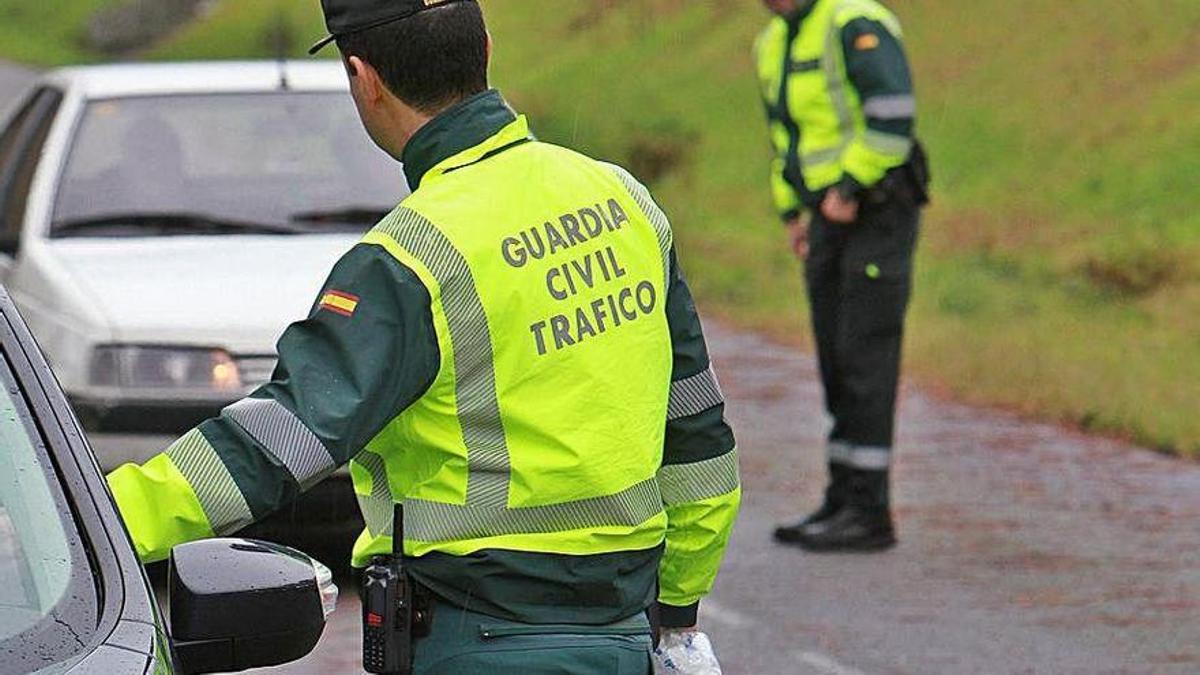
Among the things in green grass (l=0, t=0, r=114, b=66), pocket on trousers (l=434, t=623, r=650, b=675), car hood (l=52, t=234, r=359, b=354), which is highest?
pocket on trousers (l=434, t=623, r=650, b=675)

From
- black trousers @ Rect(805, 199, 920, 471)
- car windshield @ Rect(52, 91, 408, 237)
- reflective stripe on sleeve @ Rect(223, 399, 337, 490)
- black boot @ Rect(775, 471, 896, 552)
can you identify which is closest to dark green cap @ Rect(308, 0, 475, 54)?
reflective stripe on sleeve @ Rect(223, 399, 337, 490)

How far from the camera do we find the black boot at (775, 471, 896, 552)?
9.50 meters

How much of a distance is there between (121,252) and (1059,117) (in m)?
16.7

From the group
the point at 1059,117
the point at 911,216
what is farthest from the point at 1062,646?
the point at 1059,117

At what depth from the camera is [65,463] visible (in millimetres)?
3777

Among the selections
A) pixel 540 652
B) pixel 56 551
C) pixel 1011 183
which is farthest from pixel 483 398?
pixel 1011 183

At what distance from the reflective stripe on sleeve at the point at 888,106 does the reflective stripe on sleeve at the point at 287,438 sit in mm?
5815

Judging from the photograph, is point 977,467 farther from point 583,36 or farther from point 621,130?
point 583,36

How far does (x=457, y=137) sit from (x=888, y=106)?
18.2 feet

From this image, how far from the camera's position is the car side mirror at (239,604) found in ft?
11.8

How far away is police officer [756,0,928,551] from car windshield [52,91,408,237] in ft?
4.72

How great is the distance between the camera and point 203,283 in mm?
8695

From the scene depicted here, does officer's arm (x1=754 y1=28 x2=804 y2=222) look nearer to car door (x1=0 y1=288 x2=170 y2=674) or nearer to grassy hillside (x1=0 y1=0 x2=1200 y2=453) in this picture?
grassy hillside (x1=0 y1=0 x2=1200 y2=453)

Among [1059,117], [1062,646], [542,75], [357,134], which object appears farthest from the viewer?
[542,75]
